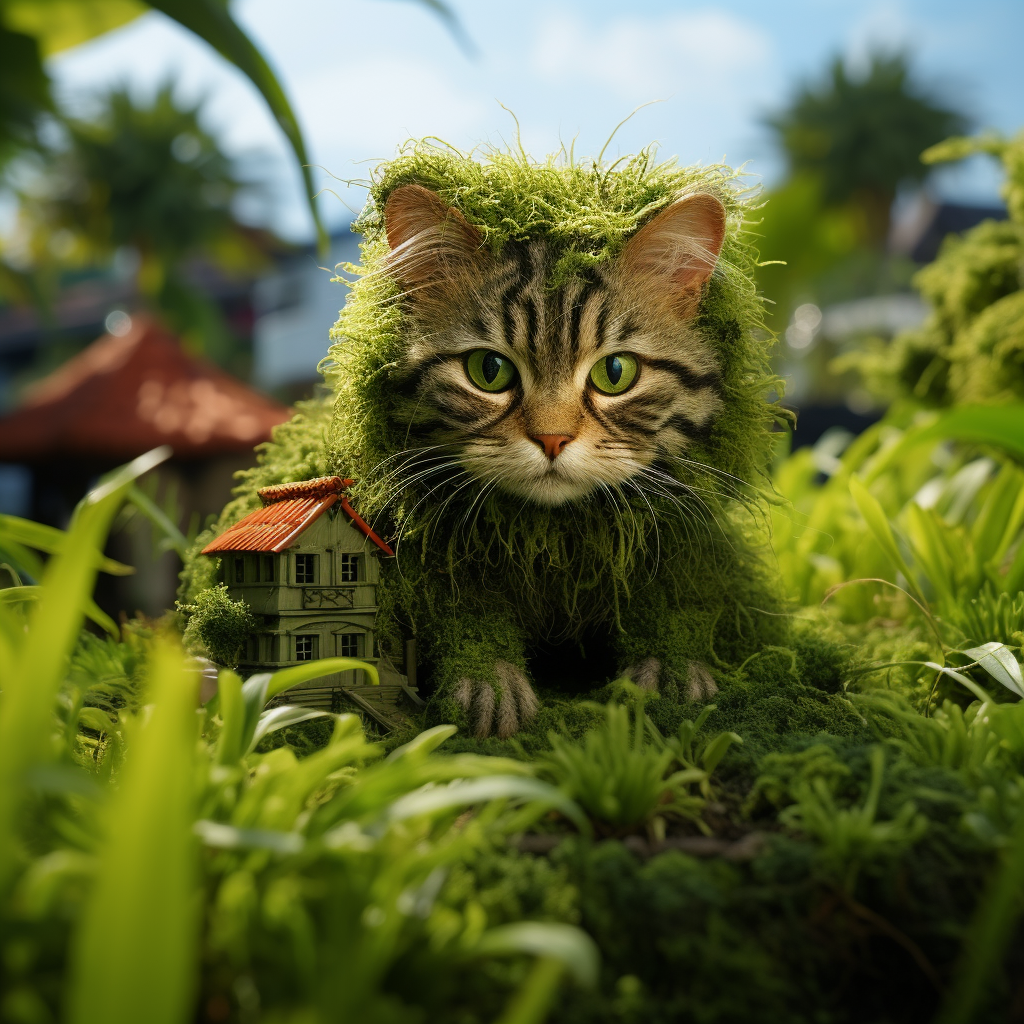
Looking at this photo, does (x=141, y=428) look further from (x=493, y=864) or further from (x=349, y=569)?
(x=493, y=864)

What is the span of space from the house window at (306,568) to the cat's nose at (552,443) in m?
0.31

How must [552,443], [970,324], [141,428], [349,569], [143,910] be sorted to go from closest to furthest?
[143,910], [552,443], [349,569], [970,324], [141,428]

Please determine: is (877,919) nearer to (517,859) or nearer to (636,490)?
(517,859)

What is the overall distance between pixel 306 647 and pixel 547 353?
461 millimetres

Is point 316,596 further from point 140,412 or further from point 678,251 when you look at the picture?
point 140,412

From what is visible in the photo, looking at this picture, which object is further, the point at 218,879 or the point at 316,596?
the point at 316,596

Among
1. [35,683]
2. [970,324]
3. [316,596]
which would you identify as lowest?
[35,683]

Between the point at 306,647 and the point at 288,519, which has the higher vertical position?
the point at 288,519

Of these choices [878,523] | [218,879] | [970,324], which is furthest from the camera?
[970,324]

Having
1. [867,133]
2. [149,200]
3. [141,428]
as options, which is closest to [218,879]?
[141,428]

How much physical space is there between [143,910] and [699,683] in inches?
30.6

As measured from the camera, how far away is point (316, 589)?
0.99m

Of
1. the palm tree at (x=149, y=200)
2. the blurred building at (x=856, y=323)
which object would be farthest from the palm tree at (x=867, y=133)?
the palm tree at (x=149, y=200)

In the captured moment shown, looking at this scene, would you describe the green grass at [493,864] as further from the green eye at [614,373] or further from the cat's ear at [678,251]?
the cat's ear at [678,251]
